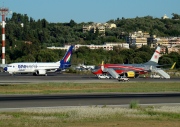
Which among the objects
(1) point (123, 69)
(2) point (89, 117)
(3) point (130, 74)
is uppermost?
(2) point (89, 117)

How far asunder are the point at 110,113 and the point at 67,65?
3255 inches

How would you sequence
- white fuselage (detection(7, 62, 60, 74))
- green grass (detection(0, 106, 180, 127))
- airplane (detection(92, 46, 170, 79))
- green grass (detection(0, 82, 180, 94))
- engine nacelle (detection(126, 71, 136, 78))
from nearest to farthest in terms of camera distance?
green grass (detection(0, 106, 180, 127)) → green grass (detection(0, 82, 180, 94)) → airplane (detection(92, 46, 170, 79)) → engine nacelle (detection(126, 71, 136, 78)) → white fuselage (detection(7, 62, 60, 74))

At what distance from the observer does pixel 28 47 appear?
184 m

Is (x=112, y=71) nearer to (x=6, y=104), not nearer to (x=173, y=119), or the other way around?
(x=6, y=104)

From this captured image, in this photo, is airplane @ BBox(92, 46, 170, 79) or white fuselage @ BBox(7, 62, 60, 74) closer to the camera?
airplane @ BBox(92, 46, 170, 79)

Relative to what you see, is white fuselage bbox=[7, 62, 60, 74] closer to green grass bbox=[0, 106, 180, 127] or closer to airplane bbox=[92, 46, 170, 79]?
airplane bbox=[92, 46, 170, 79]

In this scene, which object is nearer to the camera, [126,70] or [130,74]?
[130,74]

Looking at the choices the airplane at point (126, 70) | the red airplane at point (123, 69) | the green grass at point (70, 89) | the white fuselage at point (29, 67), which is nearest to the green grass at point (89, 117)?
the green grass at point (70, 89)

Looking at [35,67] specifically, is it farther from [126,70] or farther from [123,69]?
[126,70]

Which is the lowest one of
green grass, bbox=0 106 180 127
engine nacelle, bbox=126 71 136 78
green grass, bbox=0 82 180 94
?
engine nacelle, bbox=126 71 136 78

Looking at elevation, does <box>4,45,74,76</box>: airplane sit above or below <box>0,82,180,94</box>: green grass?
above

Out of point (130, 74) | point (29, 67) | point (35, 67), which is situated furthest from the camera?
point (35, 67)

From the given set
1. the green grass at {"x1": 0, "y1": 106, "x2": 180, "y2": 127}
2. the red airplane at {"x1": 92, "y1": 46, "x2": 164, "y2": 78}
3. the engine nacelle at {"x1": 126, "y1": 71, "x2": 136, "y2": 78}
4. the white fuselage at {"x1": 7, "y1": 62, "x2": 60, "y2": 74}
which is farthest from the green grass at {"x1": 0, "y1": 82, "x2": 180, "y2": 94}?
the white fuselage at {"x1": 7, "y1": 62, "x2": 60, "y2": 74}

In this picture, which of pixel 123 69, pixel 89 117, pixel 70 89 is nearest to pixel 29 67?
pixel 123 69
